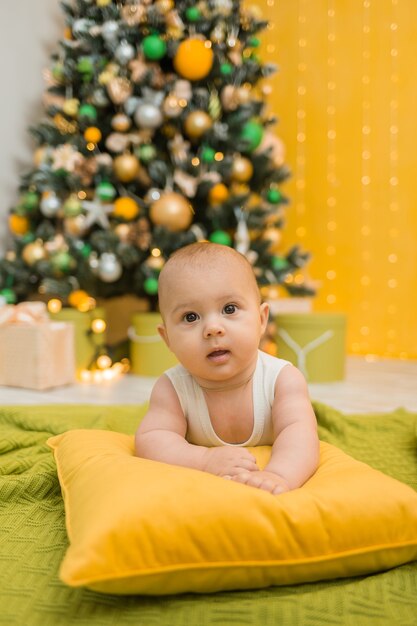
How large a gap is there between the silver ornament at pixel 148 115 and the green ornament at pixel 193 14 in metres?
0.41

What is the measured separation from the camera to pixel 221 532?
0.70 metres

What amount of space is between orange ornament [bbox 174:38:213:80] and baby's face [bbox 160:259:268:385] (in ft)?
5.57

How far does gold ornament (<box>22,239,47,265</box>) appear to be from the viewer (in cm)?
248

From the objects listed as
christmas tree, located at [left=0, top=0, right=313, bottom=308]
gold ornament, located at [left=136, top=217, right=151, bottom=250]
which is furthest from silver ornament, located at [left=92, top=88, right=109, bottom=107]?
gold ornament, located at [left=136, top=217, right=151, bottom=250]

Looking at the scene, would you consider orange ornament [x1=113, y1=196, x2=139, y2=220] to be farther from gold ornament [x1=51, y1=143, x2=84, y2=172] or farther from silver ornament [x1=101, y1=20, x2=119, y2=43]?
silver ornament [x1=101, y1=20, x2=119, y2=43]

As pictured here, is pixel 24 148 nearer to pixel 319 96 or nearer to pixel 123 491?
pixel 319 96

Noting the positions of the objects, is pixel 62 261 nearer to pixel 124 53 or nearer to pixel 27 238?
pixel 27 238

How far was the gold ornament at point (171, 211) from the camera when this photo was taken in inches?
94.1

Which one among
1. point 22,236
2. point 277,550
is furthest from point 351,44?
point 277,550

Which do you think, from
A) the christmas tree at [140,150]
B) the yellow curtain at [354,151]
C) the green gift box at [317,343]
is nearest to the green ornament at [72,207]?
the christmas tree at [140,150]

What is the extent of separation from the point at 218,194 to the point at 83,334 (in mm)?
816

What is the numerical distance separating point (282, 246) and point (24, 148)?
151 centimetres

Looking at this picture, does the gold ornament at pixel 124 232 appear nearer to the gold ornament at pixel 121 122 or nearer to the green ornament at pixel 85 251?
the green ornament at pixel 85 251

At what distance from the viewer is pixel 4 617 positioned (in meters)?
0.67
